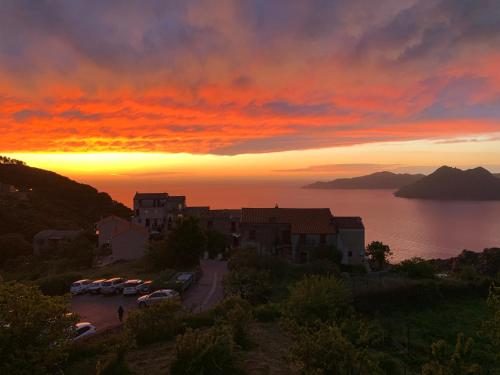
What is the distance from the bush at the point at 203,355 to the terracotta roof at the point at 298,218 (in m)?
34.4

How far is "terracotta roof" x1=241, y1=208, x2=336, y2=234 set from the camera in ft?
152

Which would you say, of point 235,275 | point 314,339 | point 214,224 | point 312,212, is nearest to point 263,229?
point 312,212

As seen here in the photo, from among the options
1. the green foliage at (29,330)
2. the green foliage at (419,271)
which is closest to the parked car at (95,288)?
the green foliage at (29,330)

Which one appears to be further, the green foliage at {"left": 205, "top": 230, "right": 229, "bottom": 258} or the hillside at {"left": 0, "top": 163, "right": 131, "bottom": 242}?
the hillside at {"left": 0, "top": 163, "right": 131, "bottom": 242}

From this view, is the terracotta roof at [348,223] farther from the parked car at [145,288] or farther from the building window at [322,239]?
the parked car at [145,288]

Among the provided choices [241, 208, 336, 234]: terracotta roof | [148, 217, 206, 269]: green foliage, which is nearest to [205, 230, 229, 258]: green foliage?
[241, 208, 336, 234]: terracotta roof

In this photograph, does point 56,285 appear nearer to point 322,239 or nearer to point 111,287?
point 111,287

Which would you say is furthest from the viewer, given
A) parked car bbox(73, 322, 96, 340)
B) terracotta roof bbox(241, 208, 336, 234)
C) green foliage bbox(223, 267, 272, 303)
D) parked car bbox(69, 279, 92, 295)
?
terracotta roof bbox(241, 208, 336, 234)

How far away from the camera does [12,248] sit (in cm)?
6625

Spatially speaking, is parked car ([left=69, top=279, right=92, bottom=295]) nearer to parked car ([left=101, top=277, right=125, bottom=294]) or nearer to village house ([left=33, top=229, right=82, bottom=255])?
parked car ([left=101, top=277, right=125, bottom=294])

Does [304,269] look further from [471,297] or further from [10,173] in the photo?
[10,173]

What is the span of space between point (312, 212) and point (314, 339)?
39185 millimetres

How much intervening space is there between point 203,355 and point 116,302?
60.7 ft

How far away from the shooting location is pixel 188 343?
39.6 ft
